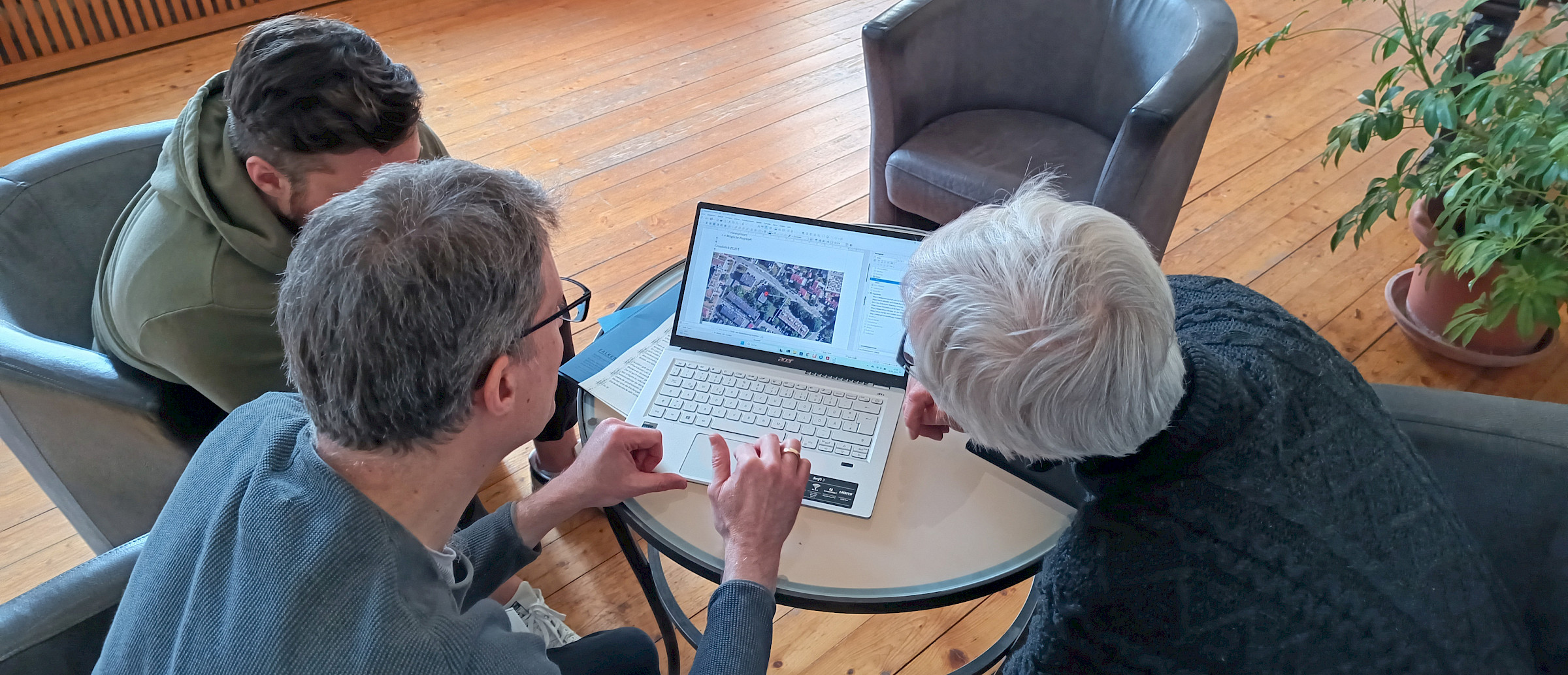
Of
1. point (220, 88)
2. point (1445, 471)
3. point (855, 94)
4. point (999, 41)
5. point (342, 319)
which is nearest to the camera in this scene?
point (342, 319)

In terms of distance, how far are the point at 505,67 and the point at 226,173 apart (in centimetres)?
240

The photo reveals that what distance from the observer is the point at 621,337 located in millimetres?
1412

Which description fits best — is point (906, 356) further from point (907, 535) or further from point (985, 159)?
point (985, 159)

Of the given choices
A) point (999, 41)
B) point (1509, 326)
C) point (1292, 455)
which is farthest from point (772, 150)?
point (1292, 455)

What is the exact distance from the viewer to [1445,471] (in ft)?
3.78

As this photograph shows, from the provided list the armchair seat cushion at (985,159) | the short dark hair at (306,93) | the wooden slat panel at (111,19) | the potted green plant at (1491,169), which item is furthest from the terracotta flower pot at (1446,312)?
the wooden slat panel at (111,19)

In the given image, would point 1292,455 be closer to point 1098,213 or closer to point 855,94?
point 1098,213

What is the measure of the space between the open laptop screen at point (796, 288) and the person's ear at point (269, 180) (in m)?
0.59

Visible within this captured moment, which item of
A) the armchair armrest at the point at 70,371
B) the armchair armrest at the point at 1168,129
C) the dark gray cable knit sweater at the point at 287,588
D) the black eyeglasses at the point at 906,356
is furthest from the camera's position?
the armchair armrest at the point at 1168,129

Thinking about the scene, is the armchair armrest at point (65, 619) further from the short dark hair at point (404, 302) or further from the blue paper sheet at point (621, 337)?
the blue paper sheet at point (621, 337)

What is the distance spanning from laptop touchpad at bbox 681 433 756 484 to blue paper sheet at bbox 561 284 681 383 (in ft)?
0.75

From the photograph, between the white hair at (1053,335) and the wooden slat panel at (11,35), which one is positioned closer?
the white hair at (1053,335)

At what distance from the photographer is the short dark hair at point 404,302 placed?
0.80m

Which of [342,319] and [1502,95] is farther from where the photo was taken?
[1502,95]
